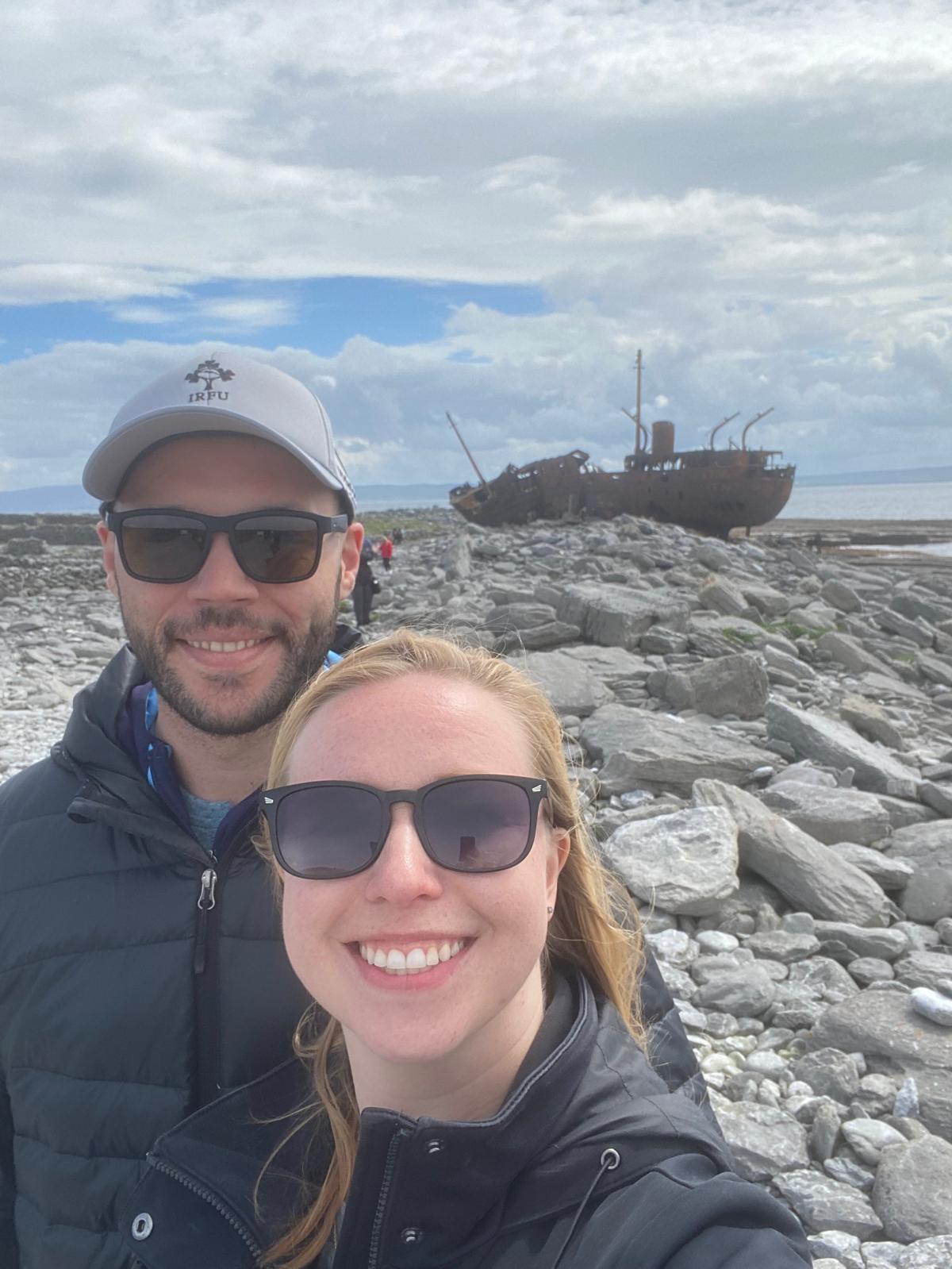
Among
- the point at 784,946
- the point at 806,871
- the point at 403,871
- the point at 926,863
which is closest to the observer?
the point at 403,871

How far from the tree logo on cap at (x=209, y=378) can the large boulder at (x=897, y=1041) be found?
3731 millimetres

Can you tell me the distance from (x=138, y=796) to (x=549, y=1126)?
1.22 m

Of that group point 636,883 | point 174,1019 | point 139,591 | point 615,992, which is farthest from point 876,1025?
point 139,591

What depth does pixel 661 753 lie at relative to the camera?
768cm

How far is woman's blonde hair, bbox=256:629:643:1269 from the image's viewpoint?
71.5 inches

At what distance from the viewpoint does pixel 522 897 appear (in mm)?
1642

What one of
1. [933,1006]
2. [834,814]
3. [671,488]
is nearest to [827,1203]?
[933,1006]

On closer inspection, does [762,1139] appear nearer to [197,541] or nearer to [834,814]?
[197,541]

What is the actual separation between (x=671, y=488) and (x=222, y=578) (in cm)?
3751

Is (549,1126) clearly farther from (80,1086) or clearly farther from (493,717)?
(80,1086)

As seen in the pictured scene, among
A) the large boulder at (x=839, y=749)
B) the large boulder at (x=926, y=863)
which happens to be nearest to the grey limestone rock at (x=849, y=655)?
the large boulder at (x=839, y=749)

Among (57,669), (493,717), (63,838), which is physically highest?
(493,717)

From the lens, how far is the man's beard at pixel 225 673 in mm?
2387

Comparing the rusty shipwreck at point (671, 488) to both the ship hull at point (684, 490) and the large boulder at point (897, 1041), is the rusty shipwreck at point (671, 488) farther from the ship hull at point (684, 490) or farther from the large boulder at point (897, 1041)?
the large boulder at point (897, 1041)
